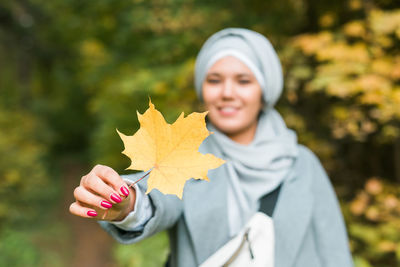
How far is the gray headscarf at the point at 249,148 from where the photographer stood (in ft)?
4.46

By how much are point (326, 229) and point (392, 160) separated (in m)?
2.38

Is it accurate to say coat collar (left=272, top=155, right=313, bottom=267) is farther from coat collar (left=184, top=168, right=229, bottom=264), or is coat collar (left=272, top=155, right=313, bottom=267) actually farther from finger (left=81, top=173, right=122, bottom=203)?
finger (left=81, top=173, right=122, bottom=203)

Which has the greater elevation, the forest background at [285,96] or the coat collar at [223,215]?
the forest background at [285,96]

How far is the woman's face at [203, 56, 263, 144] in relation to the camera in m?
1.39

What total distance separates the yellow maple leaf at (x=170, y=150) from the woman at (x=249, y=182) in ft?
1.43

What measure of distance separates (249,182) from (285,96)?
2400mm

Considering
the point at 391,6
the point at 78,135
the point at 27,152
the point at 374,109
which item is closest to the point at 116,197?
the point at 374,109

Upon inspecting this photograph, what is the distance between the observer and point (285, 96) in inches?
142

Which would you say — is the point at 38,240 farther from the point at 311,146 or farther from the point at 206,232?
the point at 206,232

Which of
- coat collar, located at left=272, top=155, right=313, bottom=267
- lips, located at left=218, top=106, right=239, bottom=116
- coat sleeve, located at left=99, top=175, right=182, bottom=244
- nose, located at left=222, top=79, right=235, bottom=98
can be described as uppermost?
nose, located at left=222, top=79, right=235, bottom=98

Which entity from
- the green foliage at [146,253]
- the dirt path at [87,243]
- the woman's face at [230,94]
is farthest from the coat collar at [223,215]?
the dirt path at [87,243]

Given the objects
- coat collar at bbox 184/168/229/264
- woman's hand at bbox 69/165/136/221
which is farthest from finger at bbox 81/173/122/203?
coat collar at bbox 184/168/229/264

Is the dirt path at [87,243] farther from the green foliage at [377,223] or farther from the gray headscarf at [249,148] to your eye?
the gray headscarf at [249,148]

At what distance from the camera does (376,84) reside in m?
2.39
